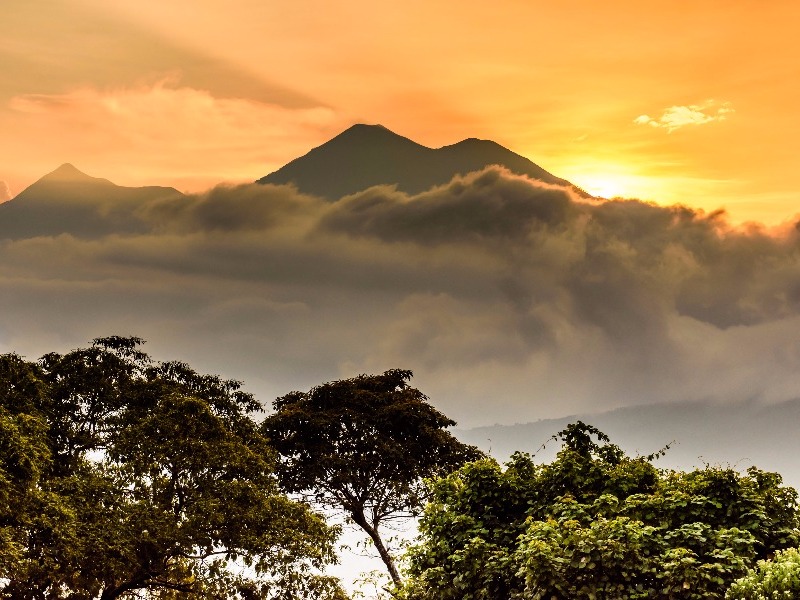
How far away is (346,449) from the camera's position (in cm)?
4384

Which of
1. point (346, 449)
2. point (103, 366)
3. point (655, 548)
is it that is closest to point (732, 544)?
point (655, 548)

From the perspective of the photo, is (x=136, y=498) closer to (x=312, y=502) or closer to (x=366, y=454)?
(x=366, y=454)

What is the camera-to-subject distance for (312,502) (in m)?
44.3

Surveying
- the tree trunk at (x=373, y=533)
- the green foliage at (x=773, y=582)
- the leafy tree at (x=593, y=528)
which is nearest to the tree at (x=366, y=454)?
the tree trunk at (x=373, y=533)

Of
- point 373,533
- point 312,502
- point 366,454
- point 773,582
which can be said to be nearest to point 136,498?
point 366,454

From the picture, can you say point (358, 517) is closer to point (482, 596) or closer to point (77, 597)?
point (77, 597)

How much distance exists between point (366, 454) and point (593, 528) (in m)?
25.0

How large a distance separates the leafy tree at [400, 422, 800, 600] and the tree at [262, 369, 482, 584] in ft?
63.6

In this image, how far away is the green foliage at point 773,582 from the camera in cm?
1568

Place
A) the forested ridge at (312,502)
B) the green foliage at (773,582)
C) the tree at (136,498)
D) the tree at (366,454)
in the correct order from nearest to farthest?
the green foliage at (773,582), the forested ridge at (312,502), the tree at (136,498), the tree at (366,454)

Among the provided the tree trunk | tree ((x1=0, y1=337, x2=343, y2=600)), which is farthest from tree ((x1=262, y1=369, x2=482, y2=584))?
tree ((x1=0, y1=337, x2=343, y2=600))

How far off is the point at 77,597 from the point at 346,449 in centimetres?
1653

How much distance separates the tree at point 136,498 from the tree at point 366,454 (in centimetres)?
988

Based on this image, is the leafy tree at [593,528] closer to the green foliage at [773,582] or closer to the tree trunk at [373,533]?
the green foliage at [773,582]
